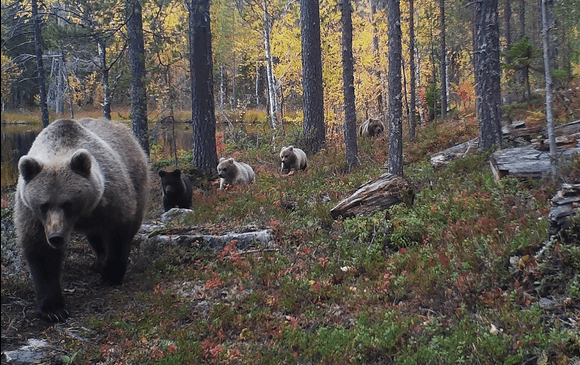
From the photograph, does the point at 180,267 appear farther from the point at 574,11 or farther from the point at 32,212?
the point at 574,11

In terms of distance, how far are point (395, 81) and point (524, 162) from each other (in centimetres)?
325

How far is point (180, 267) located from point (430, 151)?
31.7 ft

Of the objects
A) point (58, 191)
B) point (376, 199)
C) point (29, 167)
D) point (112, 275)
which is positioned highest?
point (29, 167)

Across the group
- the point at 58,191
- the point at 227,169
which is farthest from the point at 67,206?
the point at 227,169

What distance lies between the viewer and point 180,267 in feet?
23.9

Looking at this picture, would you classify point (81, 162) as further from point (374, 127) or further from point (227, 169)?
point (374, 127)

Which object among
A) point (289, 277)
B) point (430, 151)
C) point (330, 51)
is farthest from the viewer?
point (330, 51)

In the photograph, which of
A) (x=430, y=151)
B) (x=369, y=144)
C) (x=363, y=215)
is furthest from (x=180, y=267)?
(x=369, y=144)

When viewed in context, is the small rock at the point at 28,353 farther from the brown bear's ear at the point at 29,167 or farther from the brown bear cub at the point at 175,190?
the brown bear cub at the point at 175,190

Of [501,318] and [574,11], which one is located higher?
[574,11]

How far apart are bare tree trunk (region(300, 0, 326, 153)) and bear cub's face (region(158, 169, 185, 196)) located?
6.37 meters

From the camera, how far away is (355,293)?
6047mm

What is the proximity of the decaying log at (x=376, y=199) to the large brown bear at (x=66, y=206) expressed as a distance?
383 cm

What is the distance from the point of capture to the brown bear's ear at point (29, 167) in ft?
16.3
